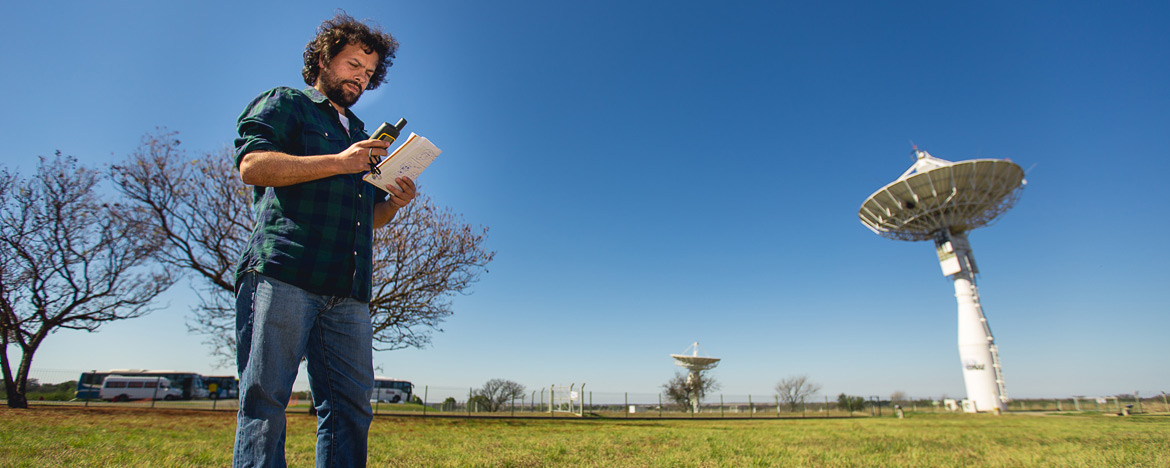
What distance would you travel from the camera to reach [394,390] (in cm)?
3659

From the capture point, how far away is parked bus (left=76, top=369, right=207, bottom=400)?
93.7 feet

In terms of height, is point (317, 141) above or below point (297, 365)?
above

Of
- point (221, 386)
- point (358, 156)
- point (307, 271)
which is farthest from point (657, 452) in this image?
point (221, 386)

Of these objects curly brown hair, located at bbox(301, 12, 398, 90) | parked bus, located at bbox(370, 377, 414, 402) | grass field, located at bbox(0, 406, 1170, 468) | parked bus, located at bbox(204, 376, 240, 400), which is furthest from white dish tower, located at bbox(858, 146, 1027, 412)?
parked bus, located at bbox(204, 376, 240, 400)

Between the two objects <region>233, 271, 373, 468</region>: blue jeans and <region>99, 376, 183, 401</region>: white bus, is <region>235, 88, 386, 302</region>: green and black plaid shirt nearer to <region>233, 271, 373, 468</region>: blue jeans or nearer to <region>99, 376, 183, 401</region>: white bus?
Answer: <region>233, 271, 373, 468</region>: blue jeans

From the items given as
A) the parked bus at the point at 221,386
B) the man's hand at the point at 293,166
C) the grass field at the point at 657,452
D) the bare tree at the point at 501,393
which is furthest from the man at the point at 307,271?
the parked bus at the point at 221,386

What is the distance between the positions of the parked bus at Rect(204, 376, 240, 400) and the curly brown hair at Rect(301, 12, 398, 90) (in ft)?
140

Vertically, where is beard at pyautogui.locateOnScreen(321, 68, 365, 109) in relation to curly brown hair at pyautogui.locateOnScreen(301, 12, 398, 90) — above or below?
below

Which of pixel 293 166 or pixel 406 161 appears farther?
pixel 406 161

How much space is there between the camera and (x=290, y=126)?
179 centimetres

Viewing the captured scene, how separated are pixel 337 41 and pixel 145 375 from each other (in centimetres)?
4104

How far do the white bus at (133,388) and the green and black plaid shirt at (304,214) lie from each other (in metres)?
39.0

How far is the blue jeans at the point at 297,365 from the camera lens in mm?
1496

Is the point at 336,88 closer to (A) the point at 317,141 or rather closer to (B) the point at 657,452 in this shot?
(A) the point at 317,141
